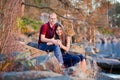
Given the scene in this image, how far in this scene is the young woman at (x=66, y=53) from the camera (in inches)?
323

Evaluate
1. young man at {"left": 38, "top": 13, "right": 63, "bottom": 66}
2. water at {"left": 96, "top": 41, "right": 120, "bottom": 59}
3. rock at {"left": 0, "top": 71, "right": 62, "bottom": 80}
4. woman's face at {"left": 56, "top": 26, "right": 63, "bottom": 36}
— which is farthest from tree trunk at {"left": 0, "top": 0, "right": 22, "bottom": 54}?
water at {"left": 96, "top": 41, "right": 120, "bottom": 59}

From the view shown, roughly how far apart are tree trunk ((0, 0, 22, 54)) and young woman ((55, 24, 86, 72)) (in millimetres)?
1281

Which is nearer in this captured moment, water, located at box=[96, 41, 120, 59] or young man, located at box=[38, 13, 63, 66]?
young man, located at box=[38, 13, 63, 66]

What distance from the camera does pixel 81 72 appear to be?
27.5 feet

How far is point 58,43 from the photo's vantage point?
26.9 ft

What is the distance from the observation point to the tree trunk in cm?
716

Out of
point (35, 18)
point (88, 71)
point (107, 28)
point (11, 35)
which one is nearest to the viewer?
point (11, 35)

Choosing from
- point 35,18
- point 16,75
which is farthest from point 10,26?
point 35,18

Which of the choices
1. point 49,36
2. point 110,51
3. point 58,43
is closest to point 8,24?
point 58,43

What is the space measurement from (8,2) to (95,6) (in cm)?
947

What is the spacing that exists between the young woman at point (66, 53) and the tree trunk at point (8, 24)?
4.20ft

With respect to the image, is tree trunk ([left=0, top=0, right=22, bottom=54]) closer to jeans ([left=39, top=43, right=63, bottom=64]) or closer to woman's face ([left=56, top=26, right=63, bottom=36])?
jeans ([left=39, top=43, right=63, bottom=64])

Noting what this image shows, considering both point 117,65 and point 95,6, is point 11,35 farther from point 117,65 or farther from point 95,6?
point 117,65

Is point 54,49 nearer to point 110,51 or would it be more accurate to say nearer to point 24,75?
point 24,75
